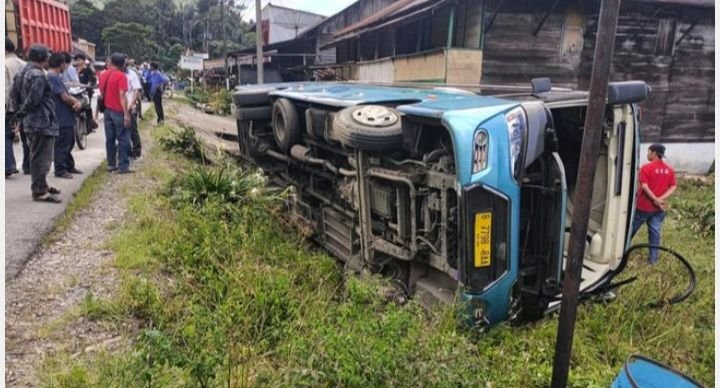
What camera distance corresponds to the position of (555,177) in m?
3.54

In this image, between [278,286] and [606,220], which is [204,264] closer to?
[278,286]

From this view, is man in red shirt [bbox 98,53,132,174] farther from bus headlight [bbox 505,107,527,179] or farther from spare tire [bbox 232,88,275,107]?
bus headlight [bbox 505,107,527,179]

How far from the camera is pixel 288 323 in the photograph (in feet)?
11.5

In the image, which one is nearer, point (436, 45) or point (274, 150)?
point (274, 150)

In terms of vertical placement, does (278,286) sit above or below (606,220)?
below

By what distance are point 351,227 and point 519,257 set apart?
1.62 m

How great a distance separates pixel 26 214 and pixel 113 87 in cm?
221

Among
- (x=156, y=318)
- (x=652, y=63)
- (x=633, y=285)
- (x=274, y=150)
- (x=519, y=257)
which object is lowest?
(x=633, y=285)

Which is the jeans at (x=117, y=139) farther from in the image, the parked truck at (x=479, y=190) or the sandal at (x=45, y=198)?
the parked truck at (x=479, y=190)

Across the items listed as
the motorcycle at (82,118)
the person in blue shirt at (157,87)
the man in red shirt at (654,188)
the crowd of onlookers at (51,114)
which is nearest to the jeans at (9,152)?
the crowd of onlookers at (51,114)

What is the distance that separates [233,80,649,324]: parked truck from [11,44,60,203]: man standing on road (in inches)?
103

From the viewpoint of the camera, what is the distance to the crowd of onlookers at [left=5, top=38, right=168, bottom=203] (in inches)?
202

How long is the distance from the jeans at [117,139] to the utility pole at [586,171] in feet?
19.1

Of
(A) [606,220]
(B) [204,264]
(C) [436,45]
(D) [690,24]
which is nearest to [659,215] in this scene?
(A) [606,220]
